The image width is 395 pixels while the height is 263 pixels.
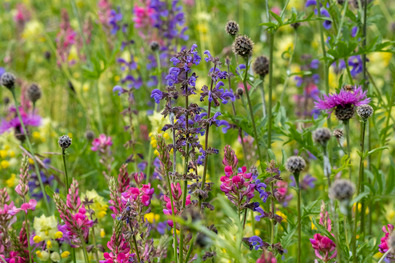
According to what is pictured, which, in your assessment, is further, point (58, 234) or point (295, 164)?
point (58, 234)

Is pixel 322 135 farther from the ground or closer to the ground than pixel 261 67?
closer to the ground

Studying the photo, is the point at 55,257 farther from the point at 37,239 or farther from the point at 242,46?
the point at 242,46

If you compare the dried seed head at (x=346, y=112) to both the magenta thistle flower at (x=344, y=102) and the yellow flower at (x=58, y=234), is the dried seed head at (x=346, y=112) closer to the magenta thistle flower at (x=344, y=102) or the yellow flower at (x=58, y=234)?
the magenta thistle flower at (x=344, y=102)

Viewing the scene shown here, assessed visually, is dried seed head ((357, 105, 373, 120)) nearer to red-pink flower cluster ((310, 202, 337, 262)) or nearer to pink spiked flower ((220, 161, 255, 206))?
red-pink flower cluster ((310, 202, 337, 262))

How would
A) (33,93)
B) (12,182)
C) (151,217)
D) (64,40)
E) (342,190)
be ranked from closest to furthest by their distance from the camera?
1. (342,190)
2. (151,217)
3. (12,182)
4. (33,93)
5. (64,40)

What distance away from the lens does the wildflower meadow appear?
1637mm

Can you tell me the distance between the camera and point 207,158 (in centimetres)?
167

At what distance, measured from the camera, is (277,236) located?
1813mm

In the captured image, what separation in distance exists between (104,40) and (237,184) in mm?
3105

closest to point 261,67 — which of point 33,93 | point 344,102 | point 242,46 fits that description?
point 242,46

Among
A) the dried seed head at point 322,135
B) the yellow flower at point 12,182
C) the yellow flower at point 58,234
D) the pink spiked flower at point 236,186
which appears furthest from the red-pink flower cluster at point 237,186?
the yellow flower at point 12,182

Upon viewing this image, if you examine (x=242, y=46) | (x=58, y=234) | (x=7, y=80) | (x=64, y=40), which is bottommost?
(x=58, y=234)

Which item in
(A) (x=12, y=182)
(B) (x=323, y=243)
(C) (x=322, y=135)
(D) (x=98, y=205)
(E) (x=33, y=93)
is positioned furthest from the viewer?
(E) (x=33, y=93)

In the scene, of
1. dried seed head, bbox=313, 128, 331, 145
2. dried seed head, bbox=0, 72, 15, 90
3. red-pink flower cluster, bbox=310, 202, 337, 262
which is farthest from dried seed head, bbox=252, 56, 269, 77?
dried seed head, bbox=0, 72, 15, 90
